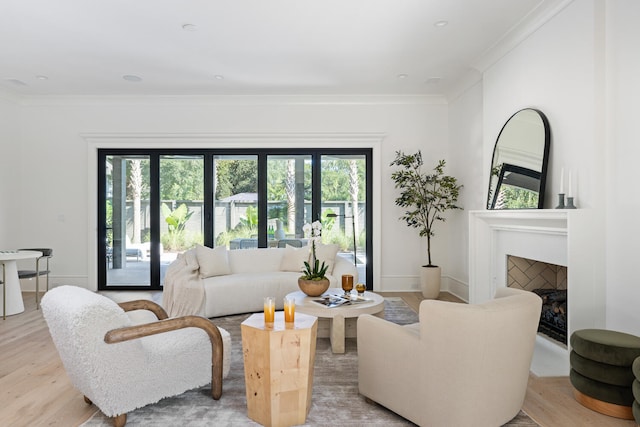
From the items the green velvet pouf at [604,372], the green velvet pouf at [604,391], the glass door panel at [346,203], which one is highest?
the glass door panel at [346,203]

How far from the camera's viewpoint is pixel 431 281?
5672 millimetres

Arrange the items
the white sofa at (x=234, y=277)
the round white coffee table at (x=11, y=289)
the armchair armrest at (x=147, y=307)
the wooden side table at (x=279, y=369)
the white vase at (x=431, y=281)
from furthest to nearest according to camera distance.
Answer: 1. the white vase at (x=431, y=281)
2. the round white coffee table at (x=11, y=289)
3. the white sofa at (x=234, y=277)
4. the armchair armrest at (x=147, y=307)
5. the wooden side table at (x=279, y=369)

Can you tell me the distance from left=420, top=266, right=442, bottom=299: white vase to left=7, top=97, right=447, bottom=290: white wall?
511 mm

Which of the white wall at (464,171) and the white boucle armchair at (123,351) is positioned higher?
the white wall at (464,171)

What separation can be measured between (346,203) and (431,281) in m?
1.66

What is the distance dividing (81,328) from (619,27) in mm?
3744

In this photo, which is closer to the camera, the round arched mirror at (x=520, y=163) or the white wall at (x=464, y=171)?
the round arched mirror at (x=520, y=163)

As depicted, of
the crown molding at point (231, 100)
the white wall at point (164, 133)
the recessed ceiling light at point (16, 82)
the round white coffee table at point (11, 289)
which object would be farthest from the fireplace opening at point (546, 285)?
the recessed ceiling light at point (16, 82)

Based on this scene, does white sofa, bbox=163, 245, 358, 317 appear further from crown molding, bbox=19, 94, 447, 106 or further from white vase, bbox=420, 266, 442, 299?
crown molding, bbox=19, 94, 447, 106

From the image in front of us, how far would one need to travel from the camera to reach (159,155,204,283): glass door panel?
6312 millimetres

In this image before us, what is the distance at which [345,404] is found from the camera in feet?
8.29

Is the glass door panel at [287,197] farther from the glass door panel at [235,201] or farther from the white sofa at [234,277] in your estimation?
the white sofa at [234,277]

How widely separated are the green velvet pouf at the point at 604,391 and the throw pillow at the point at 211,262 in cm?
365

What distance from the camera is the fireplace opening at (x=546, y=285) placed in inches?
140
